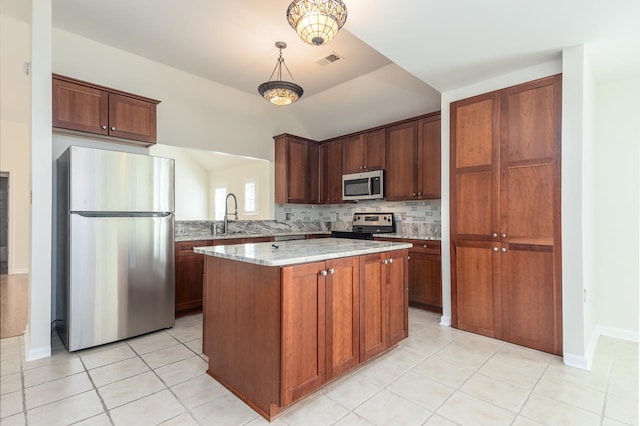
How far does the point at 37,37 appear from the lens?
245 centimetres

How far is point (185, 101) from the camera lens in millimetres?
3947

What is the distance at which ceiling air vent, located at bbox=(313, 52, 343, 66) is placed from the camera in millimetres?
3431

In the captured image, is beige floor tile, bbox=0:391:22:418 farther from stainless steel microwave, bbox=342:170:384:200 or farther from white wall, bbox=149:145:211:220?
stainless steel microwave, bbox=342:170:384:200

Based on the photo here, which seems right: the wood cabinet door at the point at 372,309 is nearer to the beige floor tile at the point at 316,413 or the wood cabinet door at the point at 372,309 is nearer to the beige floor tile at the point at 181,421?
the beige floor tile at the point at 316,413

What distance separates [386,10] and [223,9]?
1462 mm

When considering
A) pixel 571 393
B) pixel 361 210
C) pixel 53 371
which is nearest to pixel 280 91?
pixel 361 210

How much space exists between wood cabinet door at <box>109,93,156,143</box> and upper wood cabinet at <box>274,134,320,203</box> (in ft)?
6.45

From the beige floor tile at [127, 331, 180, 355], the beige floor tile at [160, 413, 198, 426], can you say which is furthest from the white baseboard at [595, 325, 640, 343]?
the beige floor tile at [127, 331, 180, 355]

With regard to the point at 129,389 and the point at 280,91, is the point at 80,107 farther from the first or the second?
the point at 129,389

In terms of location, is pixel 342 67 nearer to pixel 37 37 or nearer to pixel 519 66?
pixel 519 66

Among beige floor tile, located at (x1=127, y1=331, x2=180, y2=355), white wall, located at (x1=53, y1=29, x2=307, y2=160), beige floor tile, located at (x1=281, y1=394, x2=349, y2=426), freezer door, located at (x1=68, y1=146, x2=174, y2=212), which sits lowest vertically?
beige floor tile, located at (x1=127, y1=331, x2=180, y2=355)

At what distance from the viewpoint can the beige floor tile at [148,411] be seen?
1693 millimetres

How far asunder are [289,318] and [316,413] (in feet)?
1.93

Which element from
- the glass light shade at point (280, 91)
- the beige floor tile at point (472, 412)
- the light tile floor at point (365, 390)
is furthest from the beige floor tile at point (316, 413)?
the glass light shade at point (280, 91)
